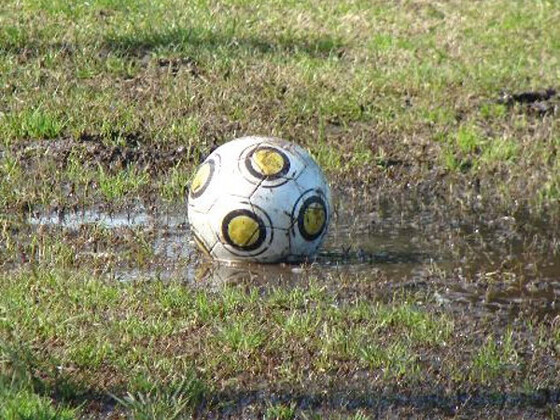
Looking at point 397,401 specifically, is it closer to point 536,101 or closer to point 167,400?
point 167,400

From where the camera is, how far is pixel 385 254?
8641 mm

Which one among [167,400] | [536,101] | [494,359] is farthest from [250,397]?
[536,101]

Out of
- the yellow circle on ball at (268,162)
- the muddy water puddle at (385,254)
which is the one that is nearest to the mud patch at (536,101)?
the muddy water puddle at (385,254)

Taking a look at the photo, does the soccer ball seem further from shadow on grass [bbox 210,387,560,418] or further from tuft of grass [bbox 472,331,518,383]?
shadow on grass [bbox 210,387,560,418]

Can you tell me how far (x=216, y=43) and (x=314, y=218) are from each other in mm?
4818

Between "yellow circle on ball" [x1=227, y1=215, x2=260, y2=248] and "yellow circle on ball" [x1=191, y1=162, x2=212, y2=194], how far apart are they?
12.2 inches

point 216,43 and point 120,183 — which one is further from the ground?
point 216,43

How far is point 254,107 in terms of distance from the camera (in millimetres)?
11375

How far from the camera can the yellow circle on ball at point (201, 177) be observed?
27.0 ft

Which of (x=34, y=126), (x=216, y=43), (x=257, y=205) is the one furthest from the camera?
→ (x=216, y=43)

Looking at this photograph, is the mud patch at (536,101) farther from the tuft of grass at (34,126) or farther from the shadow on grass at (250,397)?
the shadow on grass at (250,397)

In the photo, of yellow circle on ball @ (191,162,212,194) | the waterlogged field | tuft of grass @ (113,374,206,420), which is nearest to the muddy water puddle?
the waterlogged field

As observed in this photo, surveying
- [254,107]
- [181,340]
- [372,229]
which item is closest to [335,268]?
[372,229]

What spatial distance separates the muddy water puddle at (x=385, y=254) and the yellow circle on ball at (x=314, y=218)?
0.65 ft
